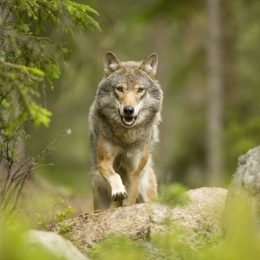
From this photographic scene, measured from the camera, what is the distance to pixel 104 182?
9.37 m

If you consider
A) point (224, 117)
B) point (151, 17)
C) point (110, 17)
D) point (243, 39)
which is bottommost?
point (110, 17)

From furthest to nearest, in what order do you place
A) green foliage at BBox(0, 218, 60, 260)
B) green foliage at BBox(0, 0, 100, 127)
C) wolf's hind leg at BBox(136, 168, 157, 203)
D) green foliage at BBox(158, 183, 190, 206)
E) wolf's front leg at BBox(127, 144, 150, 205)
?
wolf's hind leg at BBox(136, 168, 157, 203) → wolf's front leg at BBox(127, 144, 150, 205) → green foliage at BBox(0, 0, 100, 127) → green foliage at BBox(158, 183, 190, 206) → green foliage at BBox(0, 218, 60, 260)

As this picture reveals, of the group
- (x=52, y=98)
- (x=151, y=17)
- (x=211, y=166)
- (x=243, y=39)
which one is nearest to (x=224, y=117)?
(x=211, y=166)

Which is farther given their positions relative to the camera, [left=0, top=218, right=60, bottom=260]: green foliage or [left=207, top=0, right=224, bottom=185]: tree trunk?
[left=207, top=0, right=224, bottom=185]: tree trunk

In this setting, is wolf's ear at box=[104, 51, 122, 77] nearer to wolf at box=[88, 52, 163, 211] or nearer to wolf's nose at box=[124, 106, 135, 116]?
wolf at box=[88, 52, 163, 211]

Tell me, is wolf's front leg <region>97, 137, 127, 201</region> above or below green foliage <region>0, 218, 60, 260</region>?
above

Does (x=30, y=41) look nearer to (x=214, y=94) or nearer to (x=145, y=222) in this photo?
(x=145, y=222)

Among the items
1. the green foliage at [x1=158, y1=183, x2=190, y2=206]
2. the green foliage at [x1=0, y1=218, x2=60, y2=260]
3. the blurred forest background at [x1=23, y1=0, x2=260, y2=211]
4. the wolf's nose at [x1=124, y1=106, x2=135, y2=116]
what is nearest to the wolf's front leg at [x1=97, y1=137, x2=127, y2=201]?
the wolf's nose at [x1=124, y1=106, x2=135, y2=116]

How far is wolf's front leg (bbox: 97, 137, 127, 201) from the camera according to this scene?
867 centimetres

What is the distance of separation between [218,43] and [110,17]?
8653 millimetres

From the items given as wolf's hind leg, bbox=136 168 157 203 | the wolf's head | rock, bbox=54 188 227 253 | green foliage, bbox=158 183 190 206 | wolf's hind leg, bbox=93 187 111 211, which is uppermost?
the wolf's head

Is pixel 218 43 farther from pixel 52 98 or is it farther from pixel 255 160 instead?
pixel 255 160

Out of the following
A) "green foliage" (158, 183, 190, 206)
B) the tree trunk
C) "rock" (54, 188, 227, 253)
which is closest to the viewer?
"green foliage" (158, 183, 190, 206)

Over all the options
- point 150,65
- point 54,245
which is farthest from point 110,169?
point 54,245
